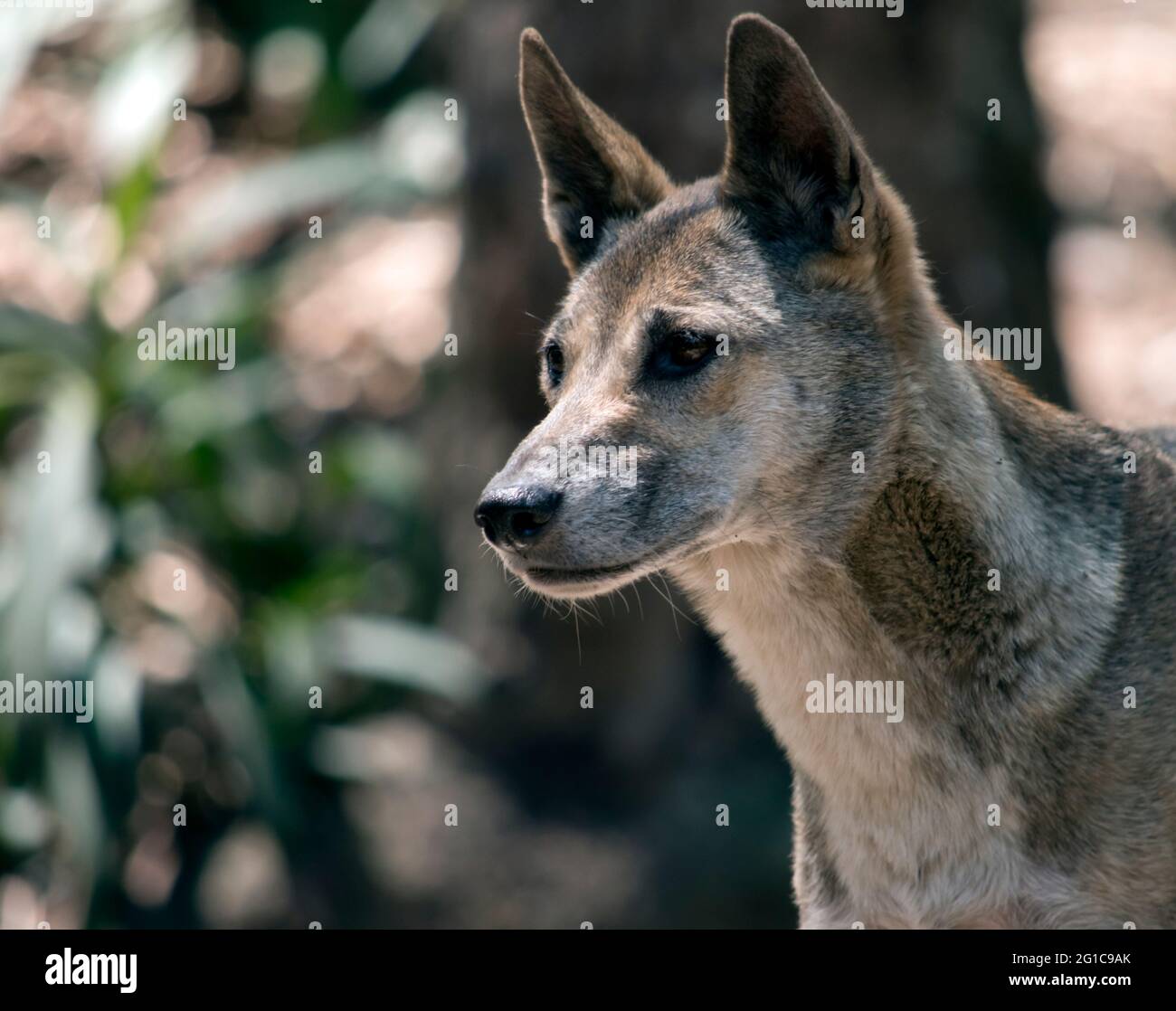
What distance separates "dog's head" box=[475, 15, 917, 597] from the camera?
389 cm

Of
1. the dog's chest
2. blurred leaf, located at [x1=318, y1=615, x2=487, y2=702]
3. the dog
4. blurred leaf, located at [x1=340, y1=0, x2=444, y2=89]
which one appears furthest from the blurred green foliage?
the dog

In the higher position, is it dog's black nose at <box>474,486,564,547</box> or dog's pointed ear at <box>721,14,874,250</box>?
dog's pointed ear at <box>721,14,874,250</box>

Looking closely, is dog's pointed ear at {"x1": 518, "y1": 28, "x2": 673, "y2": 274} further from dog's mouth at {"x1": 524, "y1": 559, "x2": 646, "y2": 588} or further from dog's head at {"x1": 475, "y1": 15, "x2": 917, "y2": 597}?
dog's mouth at {"x1": 524, "y1": 559, "x2": 646, "y2": 588}

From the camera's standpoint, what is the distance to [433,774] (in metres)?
8.71

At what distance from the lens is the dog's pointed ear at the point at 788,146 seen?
3900 millimetres

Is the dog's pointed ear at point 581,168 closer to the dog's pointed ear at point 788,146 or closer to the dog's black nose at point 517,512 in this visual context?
the dog's pointed ear at point 788,146

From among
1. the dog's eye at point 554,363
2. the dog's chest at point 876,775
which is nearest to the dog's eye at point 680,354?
the dog's eye at point 554,363

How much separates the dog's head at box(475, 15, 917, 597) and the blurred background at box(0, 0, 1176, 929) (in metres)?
3.31

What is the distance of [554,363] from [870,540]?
3.73 feet

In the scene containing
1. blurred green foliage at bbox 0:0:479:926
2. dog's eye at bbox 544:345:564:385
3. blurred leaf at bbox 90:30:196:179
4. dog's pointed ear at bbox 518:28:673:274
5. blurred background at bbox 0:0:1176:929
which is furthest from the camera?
blurred leaf at bbox 90:30:196:179

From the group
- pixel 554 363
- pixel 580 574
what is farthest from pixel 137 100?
pixel 580 574

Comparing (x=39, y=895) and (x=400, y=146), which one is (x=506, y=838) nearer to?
(x=39, y=895)

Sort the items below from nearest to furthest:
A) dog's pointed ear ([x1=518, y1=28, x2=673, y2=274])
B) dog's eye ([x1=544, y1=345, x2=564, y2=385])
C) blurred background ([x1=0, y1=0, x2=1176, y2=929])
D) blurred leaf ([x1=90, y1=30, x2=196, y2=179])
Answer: dog's eye ([x1=544, y1=345, x2=564, y2=385]), dog's pointed ear ([x1=518, y1=28, x2=673, y2=274]), blurred background ([x1=0, y1=0, x2=1176, y2=929]), blurred leaf ([x1=90, y1=30, x2=196, y2=179])

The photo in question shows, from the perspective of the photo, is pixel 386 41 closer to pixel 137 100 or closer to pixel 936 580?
pixel 137 100
